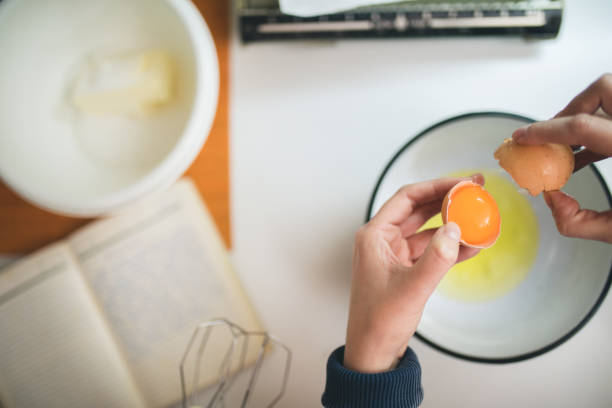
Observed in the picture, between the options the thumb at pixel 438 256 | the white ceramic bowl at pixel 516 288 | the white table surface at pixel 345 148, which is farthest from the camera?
the white table surface at pixel 345 148

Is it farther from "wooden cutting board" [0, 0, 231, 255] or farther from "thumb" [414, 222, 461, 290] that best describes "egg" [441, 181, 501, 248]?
"wooden cutting board" [0, 0, 231, 255]

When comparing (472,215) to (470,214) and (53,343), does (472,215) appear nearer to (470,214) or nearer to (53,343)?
(470,214)

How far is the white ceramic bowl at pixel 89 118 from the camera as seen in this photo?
0.55 meters

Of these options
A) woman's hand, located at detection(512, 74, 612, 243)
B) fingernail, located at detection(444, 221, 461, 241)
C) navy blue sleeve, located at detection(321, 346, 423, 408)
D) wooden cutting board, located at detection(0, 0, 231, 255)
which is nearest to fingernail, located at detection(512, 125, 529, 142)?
woman's hand, located at detection(512, 74, 612, 243)

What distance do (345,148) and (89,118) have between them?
1.43 feet

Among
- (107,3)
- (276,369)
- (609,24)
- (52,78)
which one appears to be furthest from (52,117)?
(609,24)

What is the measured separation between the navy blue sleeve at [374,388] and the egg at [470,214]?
0.18 m

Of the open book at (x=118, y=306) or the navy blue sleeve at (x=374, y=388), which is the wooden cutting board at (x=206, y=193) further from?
the navy blue sleeve at (x=374, y=388)

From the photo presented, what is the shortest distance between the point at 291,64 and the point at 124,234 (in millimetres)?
423

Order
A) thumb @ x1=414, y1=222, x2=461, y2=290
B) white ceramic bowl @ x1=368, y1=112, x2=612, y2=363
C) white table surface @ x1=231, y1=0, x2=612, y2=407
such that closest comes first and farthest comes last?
thumb @ x1=414, y1=222, x2=461, y2=290 → white ceramic bowl @ x1=368, y1=112, x2=612, y2=363 → white table surface @ x1=231, y1=0, x2=612, y2=407

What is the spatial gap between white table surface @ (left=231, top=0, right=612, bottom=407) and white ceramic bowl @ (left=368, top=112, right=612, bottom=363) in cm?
9

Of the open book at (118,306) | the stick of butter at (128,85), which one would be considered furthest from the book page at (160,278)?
the stick of butter at (128,85)

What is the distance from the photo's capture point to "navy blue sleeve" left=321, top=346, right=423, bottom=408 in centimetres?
47

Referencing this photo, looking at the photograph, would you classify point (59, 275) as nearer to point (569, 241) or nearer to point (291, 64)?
point (291, 64)
